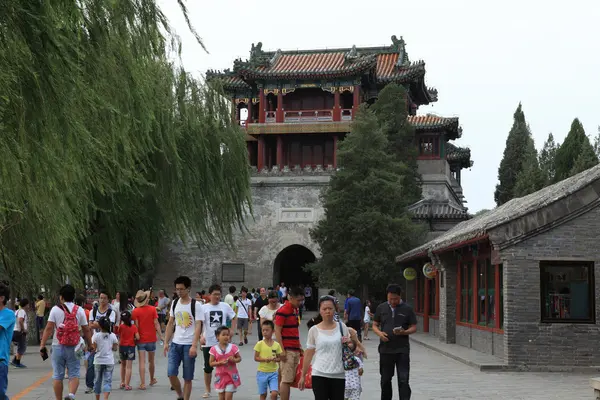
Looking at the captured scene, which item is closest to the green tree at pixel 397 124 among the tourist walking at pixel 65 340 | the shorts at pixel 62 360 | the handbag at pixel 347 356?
the tourist walking at pixel 65 340

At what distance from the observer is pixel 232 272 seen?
46219 millimetres

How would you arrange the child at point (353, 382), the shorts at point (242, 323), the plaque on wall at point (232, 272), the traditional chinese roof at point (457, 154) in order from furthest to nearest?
the traditional chinese roof at point (457, 154) < the plaque on wall at point (232, 272) < the shorts at point (242, 323) < the child at point (353, 382)

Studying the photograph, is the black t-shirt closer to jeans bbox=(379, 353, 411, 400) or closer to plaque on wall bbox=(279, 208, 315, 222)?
jeans bbox=(379, 353, 411, 400)

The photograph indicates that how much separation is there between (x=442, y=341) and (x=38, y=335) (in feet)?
34.0

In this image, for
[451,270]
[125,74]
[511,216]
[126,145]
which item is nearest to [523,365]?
[511,216]

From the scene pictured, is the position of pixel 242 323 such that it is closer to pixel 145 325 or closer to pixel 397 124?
pixel 145 325

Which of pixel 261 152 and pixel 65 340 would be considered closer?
pixel 65 340

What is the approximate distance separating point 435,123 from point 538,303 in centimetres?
3224

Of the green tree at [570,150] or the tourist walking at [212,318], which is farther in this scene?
the green tree at [570,150]

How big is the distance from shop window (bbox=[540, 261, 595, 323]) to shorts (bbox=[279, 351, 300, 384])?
6.83 metres

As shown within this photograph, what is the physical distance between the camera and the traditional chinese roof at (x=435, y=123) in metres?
47.4

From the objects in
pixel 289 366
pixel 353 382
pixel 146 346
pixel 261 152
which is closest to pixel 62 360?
pixel 289 366

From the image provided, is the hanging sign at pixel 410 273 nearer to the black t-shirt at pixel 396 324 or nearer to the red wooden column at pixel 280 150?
the red wooden column at pixel 280 150

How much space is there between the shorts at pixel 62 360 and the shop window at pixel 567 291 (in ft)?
28.8
